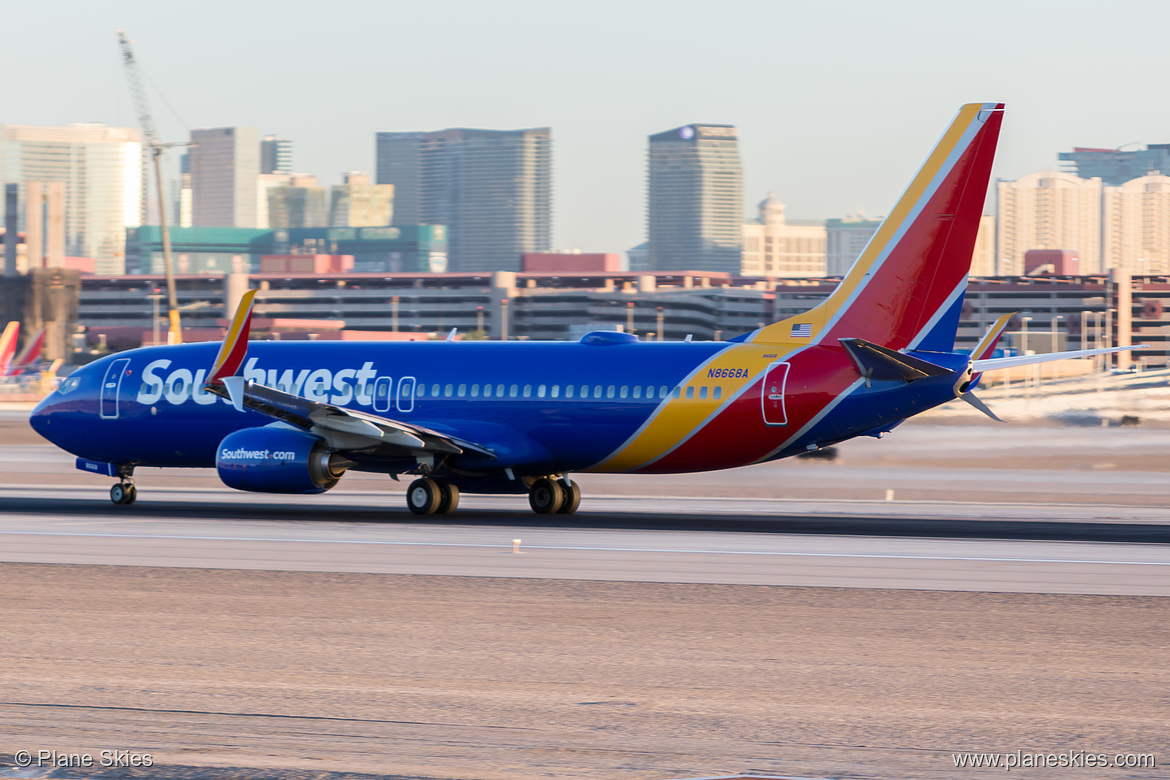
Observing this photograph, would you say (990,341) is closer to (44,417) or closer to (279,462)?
(279,462)

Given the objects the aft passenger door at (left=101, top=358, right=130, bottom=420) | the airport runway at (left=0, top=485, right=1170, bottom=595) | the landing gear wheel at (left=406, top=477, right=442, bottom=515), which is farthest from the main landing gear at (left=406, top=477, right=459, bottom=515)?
the aft passenger door at (left=101, top=358, right=130, bottom=420)

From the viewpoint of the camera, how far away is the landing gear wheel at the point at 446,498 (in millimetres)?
32750

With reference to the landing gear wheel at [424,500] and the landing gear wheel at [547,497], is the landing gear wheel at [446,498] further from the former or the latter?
the landing gear wheel at [547,497]

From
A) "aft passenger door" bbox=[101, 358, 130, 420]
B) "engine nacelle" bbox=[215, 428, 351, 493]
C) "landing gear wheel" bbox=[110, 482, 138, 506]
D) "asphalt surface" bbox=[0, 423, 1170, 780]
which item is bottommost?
"landing gear wheel" bbox=[110, 482, 138, 506]

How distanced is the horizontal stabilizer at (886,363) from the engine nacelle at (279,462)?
11565 millimetres

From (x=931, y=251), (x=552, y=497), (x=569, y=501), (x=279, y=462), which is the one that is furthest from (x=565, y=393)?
(x=931, y=251)

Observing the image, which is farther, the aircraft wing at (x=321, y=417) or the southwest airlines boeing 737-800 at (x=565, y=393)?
the aircraft wing at (x=321, y=417)

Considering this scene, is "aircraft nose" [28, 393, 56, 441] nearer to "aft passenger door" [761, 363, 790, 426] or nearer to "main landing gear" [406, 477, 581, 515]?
"main landing gear" [406, 477, 581, 515]

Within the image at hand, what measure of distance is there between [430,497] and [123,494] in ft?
26.0

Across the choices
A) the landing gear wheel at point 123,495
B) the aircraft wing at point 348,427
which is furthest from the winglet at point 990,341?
the landing gear wheel at point 123,495

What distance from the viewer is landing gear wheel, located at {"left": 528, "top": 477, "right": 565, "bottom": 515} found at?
110 feet

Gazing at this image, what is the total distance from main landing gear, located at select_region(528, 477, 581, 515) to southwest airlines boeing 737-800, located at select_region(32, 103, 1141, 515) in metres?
0.04

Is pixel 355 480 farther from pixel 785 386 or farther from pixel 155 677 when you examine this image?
pixel 155 677

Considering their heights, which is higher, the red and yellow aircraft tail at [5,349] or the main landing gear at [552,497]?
the red and yellow aircraft tail at [5,349]
